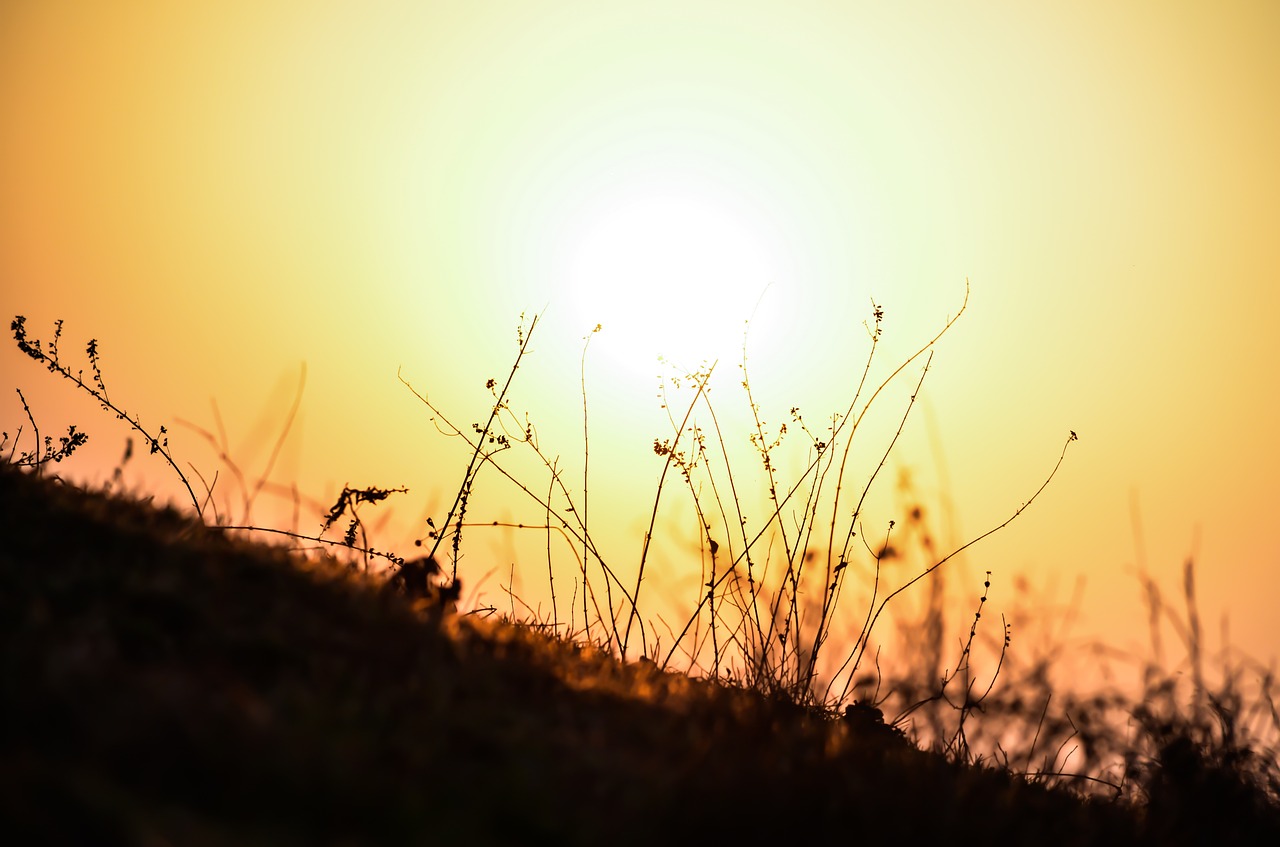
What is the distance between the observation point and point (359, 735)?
6.56ft

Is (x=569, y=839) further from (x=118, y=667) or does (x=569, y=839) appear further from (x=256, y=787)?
(x=118, y=667)

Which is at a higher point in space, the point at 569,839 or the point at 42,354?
the point at 42,354

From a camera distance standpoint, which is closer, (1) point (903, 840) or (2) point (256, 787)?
(2) point (256, 787)

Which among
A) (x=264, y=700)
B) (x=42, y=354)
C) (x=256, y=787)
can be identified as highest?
(x=42, y=354)

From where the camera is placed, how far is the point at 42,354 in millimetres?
4328

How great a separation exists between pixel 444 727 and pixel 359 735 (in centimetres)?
23

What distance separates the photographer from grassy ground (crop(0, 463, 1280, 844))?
5.72 feet

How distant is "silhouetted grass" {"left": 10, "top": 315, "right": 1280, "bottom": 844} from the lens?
1.77 meters

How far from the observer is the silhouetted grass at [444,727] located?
5.80 ft

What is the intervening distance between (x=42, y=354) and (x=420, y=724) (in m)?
3.19

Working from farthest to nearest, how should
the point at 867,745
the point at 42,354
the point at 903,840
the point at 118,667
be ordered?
the point at 42,354 → the point at 867,745 → the point at 903,840 → the point at 118,667

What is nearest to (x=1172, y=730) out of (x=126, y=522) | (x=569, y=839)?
(x=569, y=839)

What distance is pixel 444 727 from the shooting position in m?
2.19

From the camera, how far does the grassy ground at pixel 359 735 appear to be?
5.72ft
